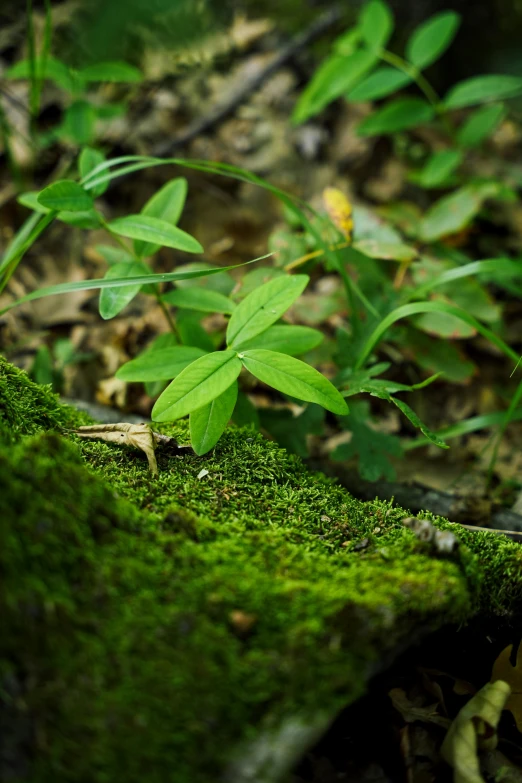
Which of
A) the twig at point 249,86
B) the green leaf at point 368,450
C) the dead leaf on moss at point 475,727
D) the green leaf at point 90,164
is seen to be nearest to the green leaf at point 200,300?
the green leaf at point 90,164

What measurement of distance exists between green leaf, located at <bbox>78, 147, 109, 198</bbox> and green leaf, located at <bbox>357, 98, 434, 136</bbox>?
5.32ft

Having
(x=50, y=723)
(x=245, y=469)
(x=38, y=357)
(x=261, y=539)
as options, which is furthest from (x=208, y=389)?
(x=38, y=357)

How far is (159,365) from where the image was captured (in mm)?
1810

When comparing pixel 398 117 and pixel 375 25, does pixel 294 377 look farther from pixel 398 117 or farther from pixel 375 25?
pixel 375 25

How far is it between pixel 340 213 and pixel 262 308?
897mm

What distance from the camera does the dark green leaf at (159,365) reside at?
1.78m

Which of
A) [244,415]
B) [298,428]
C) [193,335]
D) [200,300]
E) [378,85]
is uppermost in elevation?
[378,85]

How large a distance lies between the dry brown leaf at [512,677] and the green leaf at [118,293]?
1.42m

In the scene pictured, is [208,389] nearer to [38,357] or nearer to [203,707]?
[203,707]

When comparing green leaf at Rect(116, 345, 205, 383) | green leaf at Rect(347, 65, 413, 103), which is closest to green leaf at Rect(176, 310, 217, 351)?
green leaf at Rect(116, 345, 205, 383)

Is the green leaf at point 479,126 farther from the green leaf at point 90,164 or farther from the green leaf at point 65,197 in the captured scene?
the green leaf at point 65,197

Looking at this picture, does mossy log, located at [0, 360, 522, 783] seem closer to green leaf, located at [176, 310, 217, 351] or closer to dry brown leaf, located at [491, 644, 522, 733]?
dry brown leaf, located at [491, 644, 522, 733]

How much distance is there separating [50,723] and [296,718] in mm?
428

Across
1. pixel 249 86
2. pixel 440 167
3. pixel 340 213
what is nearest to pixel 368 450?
pixel 340 213
